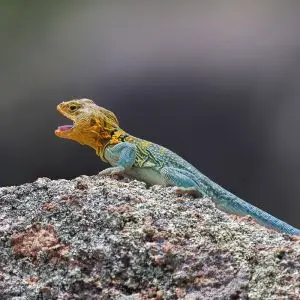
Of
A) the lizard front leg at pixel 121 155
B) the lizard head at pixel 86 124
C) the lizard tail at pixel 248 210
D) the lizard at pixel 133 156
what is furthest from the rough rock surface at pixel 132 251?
the lizard head at pixel 86 124

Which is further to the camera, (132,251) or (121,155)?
(121,155)

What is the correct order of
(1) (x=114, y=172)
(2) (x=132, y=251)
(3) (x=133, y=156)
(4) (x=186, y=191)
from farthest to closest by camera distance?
(3) (x=133, y=156)
(1) (x=114, y=172)
(4) (x=186, y=191)
(2) (x=132, y=251)

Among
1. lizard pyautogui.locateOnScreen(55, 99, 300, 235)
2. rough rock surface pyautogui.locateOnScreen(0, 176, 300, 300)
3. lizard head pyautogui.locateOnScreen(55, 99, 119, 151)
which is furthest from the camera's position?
lizard head pyautogui.locateOnScreen(55, 99, 119, 151)

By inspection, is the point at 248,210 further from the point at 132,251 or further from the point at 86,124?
the point at 132,251

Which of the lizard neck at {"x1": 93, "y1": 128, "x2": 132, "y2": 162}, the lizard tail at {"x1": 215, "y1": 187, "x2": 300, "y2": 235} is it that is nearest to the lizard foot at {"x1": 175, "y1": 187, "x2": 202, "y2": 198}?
the lizard tail at {"x1": 215, "y1": 187, "x2": 300, "y2": 235}

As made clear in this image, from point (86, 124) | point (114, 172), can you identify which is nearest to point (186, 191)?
point (114, 172)

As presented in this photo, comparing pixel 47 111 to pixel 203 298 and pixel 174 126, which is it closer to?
pixel 174 126

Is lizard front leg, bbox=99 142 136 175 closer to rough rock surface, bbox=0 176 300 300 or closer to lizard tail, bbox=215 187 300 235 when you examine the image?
lizard tail, bbox=215 187 300 235
